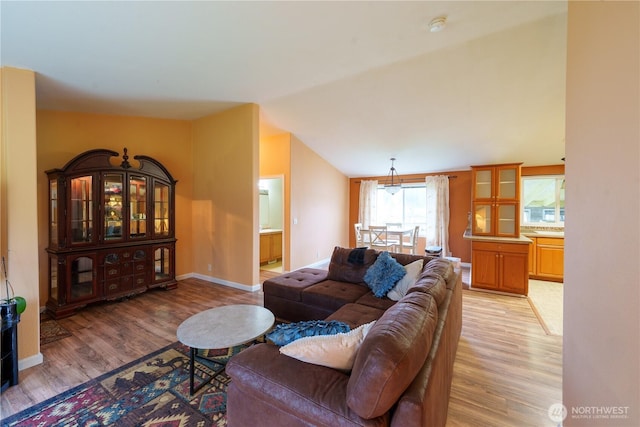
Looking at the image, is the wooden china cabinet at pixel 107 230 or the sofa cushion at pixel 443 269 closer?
the sofa cushion at pixel 443 269

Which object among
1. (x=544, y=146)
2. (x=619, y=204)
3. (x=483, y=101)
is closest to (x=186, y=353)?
(x=619, y=204)

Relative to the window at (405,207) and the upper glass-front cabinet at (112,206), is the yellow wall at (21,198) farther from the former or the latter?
the window at (405,207)

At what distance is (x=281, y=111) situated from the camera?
4.38 m

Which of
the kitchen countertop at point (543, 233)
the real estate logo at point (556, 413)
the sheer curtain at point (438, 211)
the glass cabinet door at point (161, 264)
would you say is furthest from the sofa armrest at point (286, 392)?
the sheer curtain at point (438, 211)

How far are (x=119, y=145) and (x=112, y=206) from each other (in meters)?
1.05

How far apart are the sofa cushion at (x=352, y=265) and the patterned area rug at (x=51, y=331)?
295cm

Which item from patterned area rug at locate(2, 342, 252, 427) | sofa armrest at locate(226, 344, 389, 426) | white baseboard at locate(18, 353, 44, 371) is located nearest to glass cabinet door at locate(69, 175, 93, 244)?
white baseboard at locate(18, 353, 44, 371)

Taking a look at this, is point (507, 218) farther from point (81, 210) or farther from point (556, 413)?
point (81, 210)

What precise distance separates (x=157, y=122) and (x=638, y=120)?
5.40 metres

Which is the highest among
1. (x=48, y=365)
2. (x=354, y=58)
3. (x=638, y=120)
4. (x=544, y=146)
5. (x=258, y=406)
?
(x=354, y=58)

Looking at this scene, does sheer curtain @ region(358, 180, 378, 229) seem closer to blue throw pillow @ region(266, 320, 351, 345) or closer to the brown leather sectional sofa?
the brown leather sectional sofa

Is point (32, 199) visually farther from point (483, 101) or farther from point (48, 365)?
point (483, 101)

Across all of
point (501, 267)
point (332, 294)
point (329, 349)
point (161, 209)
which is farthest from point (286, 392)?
point (501, 267)

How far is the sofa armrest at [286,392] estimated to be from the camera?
3.57 feet
